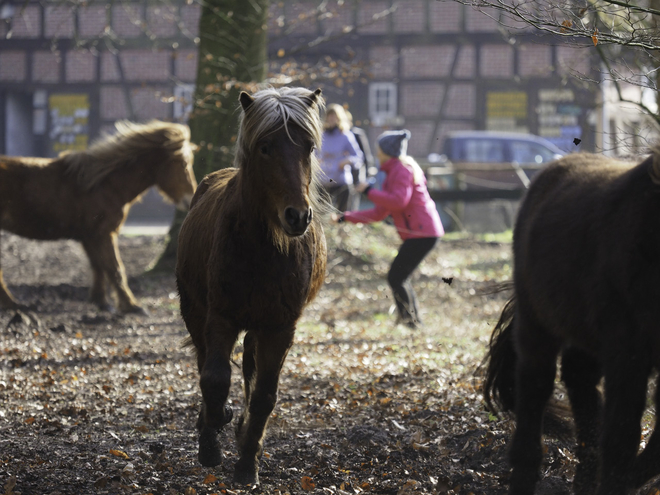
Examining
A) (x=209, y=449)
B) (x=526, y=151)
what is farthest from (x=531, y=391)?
(x=526, y=151)

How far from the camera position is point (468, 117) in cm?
2680

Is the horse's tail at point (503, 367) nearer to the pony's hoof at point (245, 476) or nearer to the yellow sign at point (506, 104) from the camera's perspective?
the pony's hoof at point (245, 476)

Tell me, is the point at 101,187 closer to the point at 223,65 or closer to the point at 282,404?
the point at 223,65

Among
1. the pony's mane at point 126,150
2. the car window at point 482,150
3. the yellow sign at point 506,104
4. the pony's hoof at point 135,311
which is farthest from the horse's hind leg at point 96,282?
the yellow sign at point 506,104

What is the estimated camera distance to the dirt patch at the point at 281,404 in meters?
4.40

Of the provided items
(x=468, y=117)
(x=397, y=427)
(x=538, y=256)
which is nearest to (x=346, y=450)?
(x=397, y=427)

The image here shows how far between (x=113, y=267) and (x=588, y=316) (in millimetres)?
7456

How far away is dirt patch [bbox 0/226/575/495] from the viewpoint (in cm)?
440

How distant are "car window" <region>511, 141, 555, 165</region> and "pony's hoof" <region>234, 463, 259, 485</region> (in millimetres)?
19718

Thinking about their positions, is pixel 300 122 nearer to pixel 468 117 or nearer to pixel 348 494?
pixel 348 494

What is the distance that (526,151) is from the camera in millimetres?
23031

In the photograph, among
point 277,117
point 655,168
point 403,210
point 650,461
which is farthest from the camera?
point 403,210

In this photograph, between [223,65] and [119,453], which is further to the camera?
[223,65]

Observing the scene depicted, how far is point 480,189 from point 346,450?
1617 centimetres
